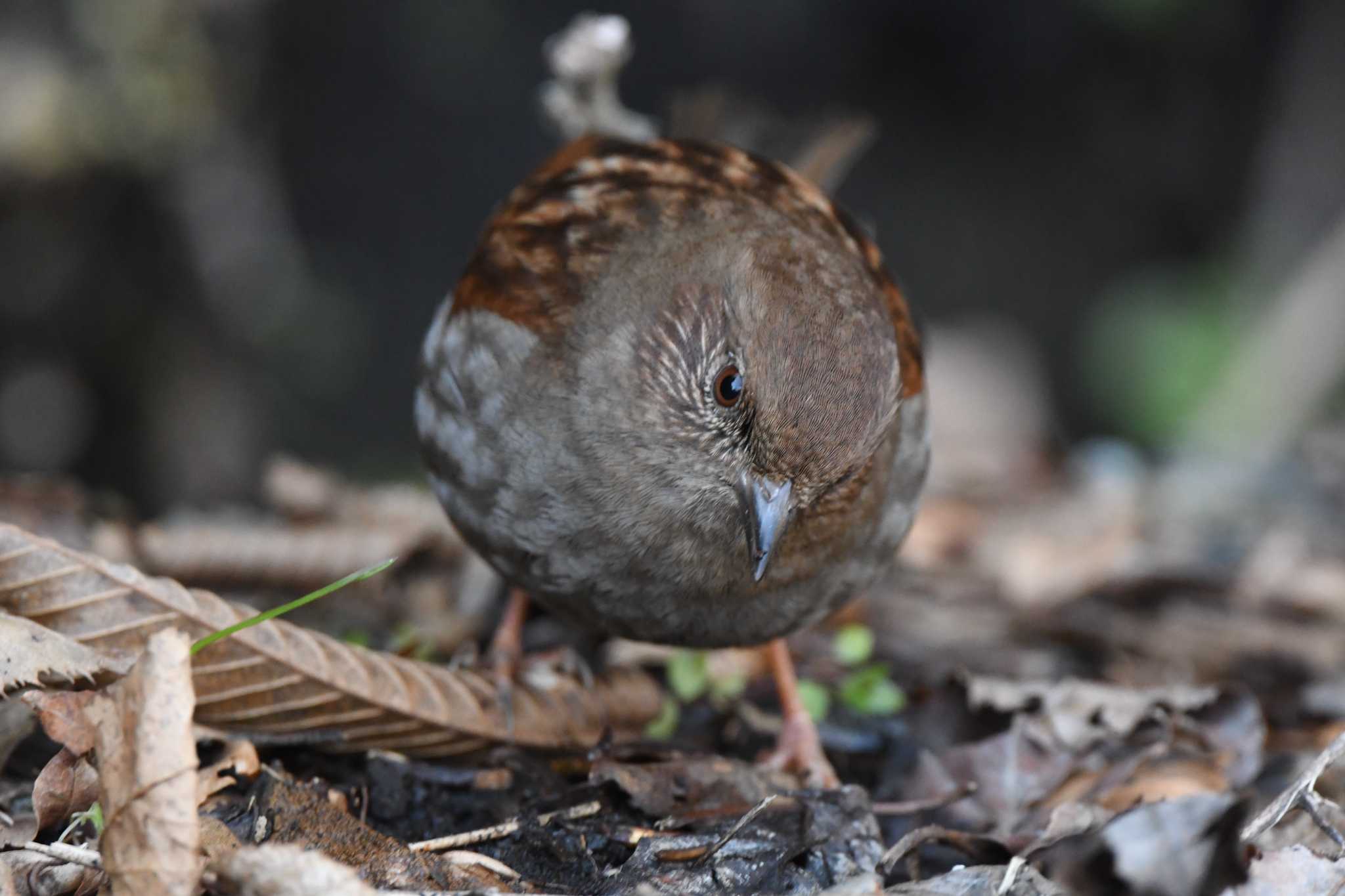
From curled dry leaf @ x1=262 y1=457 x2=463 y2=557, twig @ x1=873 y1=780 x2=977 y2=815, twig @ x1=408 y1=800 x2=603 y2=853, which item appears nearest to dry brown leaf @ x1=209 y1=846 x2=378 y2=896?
twig @ x1=408 y1=800 x2=603 y2=853

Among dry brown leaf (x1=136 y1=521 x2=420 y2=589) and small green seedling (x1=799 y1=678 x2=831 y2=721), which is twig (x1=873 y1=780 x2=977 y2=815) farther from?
dry brown leaf (x1=136 y1=521 x2=420 y2=589)

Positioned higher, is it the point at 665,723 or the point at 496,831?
the point at 665,723

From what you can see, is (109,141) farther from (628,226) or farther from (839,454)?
(839,454)

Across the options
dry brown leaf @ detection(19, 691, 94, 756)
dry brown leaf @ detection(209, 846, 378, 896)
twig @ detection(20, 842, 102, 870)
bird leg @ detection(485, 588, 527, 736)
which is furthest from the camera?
bird leg @ detection(485, 588, 527, 736)

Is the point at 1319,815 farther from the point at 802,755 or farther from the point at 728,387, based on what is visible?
the point at 728,387

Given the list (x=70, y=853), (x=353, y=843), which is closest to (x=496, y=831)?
(x=353, y=843)

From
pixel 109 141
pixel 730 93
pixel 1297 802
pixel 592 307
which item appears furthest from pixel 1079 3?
pixel 1297 802
